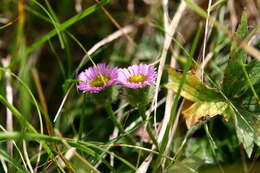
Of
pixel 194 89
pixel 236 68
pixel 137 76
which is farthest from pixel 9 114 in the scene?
pixel 236 68

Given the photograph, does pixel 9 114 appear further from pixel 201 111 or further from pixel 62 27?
pixel 201 111

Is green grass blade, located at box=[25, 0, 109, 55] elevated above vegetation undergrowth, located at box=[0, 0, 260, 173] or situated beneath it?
elevated above

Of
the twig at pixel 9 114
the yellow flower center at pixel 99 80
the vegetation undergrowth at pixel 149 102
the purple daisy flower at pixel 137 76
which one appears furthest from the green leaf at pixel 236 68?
the twig at pixel 9 114

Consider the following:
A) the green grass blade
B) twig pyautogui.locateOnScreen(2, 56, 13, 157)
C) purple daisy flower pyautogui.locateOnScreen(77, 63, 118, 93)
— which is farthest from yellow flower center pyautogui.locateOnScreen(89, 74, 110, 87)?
twig pyautogui.locateOnScreen(2, 56, 13, 157)

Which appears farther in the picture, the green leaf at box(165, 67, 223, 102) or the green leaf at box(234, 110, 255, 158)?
the green leaf at box(165, 67, 223, 102)

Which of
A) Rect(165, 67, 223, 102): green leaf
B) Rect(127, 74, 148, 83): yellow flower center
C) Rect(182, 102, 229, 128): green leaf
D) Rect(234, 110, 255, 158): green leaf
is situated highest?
Rect(127, 74, 148, 83): yellow flower center

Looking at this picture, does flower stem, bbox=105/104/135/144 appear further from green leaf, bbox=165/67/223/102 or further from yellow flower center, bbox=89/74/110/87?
green leaf, bbox=165/67/223/102

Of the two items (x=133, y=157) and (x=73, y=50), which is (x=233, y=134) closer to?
(x=133, y=157)
